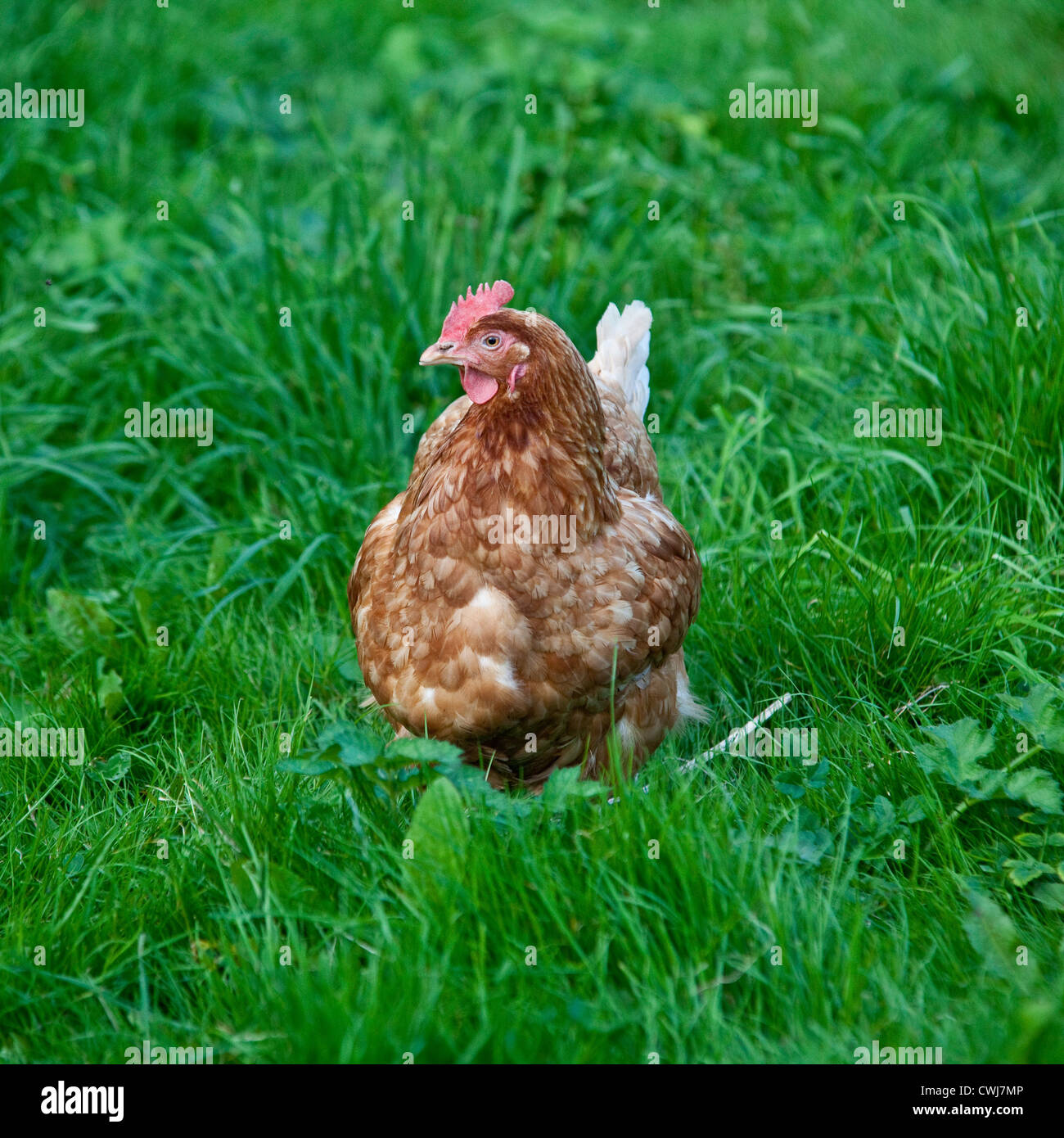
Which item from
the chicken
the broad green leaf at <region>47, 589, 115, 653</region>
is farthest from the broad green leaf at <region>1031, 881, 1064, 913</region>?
the broad green leaf at <region>47, 589, 115, 653</region>

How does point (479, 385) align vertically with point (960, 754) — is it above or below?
above

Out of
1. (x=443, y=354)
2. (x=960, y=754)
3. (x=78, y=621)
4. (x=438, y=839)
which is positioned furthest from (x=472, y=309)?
(x=78, y=621)

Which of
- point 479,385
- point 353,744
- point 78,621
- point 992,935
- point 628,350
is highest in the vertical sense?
point 628,350

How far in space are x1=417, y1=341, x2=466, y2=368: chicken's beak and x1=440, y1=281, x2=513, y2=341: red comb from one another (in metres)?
0.02

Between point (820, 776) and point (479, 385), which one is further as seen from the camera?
point (820, 776)

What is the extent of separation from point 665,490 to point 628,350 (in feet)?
1.94

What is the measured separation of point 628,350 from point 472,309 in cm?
129

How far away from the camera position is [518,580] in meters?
2.90

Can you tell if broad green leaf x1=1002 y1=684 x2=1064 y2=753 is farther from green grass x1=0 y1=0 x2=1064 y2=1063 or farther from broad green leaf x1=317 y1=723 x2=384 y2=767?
broad green leaf x1=317 y1=723 x2=384 y2=767

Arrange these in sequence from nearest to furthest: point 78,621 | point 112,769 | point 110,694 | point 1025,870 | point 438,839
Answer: point 438,839
point 1025,870
point 112,769
point 110,694
point 78,621

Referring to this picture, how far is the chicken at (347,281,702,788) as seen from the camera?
2.87m

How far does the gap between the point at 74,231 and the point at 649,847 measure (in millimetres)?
3976

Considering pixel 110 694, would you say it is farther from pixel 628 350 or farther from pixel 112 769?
pixel 628 350

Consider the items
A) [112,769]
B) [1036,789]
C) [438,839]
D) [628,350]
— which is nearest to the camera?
[438,839]
